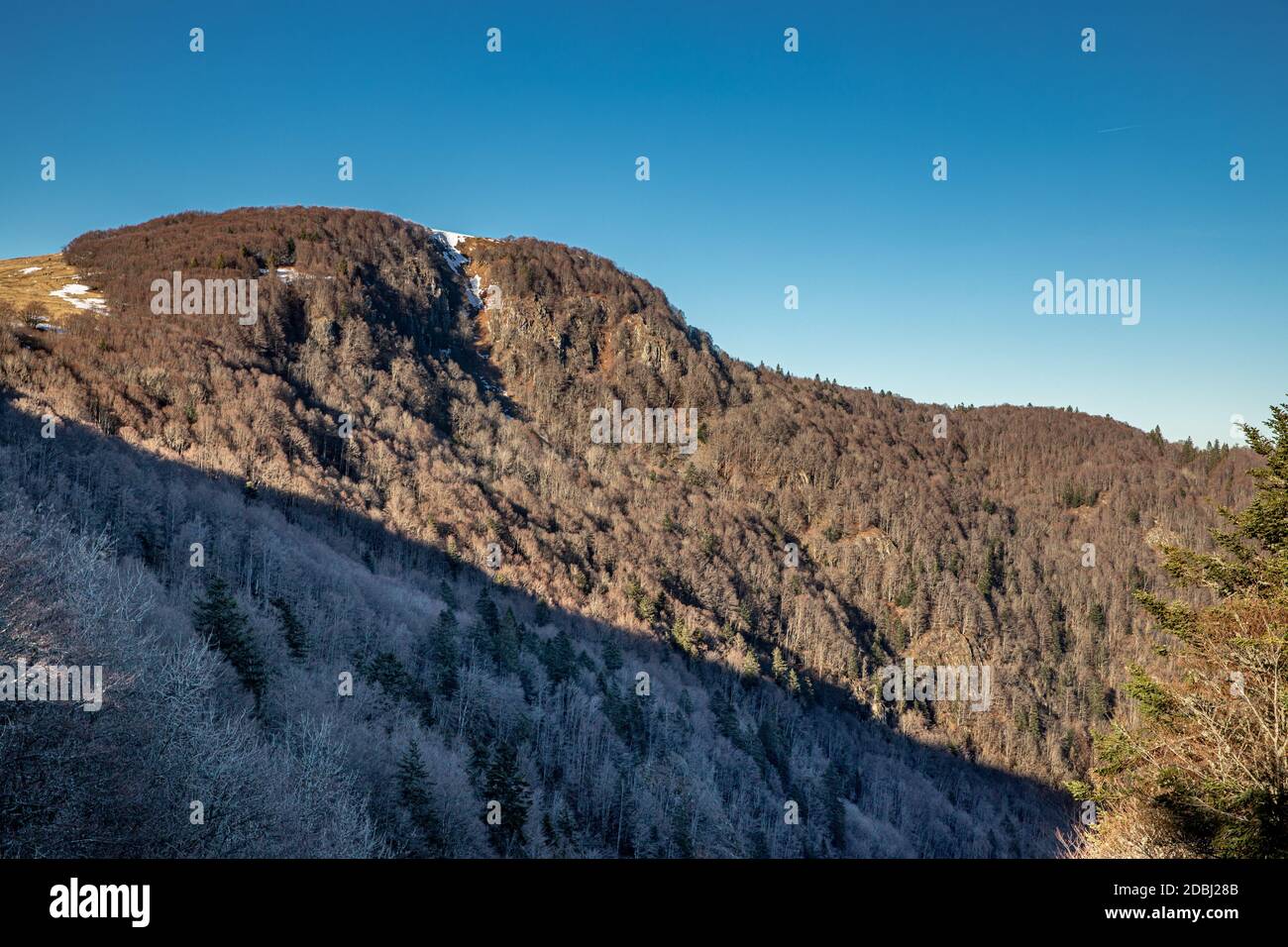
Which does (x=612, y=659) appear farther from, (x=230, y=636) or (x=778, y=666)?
(x=230, y=636)

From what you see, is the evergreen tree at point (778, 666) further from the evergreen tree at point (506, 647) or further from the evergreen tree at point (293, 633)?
the evergreen tree at point (293, 633)

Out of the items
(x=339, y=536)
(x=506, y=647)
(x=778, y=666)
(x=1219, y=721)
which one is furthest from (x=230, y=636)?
(x=778, y=666)

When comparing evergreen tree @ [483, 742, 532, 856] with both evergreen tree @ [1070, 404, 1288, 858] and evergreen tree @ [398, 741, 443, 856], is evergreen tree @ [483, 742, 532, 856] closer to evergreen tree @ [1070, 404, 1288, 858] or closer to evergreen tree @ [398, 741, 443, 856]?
evergreen tree @ [398, 741, 443, 856]

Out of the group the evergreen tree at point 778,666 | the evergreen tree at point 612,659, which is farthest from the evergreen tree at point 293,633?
the evergreen tree at point 778,666

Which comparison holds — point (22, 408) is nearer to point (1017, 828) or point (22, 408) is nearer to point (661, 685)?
point (661, 685)

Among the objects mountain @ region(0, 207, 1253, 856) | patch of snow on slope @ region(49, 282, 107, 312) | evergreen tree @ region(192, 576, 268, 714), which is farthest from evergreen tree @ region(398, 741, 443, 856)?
patch of snow on slope @ region(49, 282, 107, 312)
